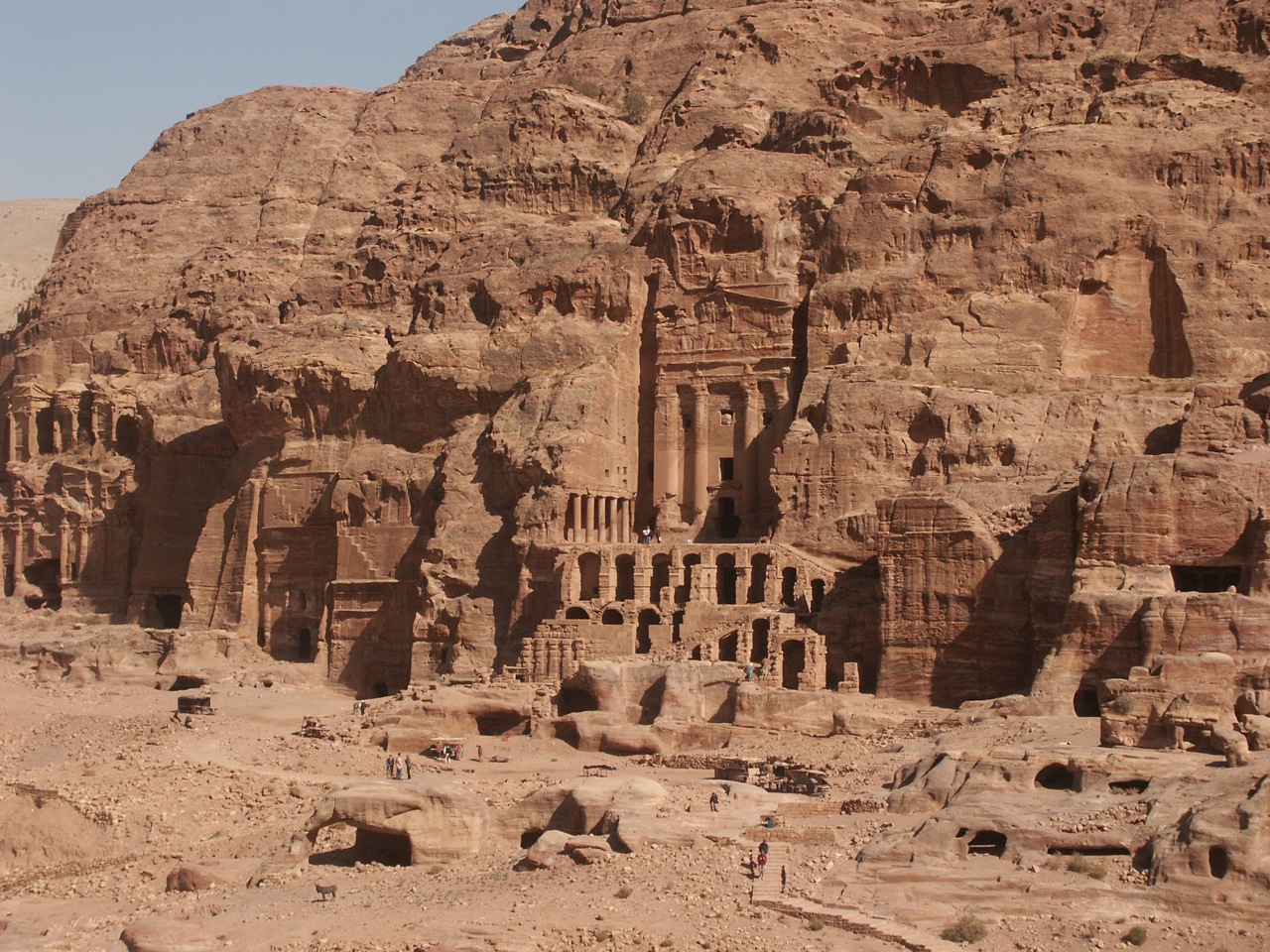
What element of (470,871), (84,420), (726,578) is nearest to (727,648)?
→ (726,578)

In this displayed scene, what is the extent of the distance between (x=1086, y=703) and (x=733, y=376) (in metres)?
24.6

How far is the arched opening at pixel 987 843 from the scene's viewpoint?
29469 mm

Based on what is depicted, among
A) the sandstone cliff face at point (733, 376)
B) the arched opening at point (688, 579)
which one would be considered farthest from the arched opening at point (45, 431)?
the arched opening at point (688, 579)

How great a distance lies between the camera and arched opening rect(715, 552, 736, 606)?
5488cm

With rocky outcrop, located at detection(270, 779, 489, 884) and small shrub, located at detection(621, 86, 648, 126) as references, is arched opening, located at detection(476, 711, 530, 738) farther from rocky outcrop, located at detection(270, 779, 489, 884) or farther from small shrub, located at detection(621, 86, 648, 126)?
small shrub, located at detection(621, 86, 648, 126)

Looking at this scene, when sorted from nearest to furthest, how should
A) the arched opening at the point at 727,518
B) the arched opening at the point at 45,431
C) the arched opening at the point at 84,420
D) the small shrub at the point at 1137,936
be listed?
1. the small shrub at the point at 1137,936
2. the arched opening at the point at 727,518
3. the arched opening at the point at 84,420
4. the arched opening at the point at 45,431

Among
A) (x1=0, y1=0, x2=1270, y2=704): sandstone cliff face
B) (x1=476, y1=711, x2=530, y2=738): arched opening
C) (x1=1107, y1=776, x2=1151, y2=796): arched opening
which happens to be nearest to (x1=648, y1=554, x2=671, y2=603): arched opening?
(x1=0, y1=0, x2=1270, y2=704): sandstone cliff face

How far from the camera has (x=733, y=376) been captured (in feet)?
206

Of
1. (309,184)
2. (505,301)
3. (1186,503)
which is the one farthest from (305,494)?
(1186,503)

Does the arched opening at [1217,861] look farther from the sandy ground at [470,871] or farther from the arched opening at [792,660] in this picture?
the arched opening at [792,660]

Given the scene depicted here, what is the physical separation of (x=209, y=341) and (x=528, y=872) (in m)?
51.8

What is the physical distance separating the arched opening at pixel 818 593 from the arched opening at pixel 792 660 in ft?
7.79

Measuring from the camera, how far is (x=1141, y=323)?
56.9 meters

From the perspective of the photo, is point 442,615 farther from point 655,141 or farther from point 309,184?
point 309,184
